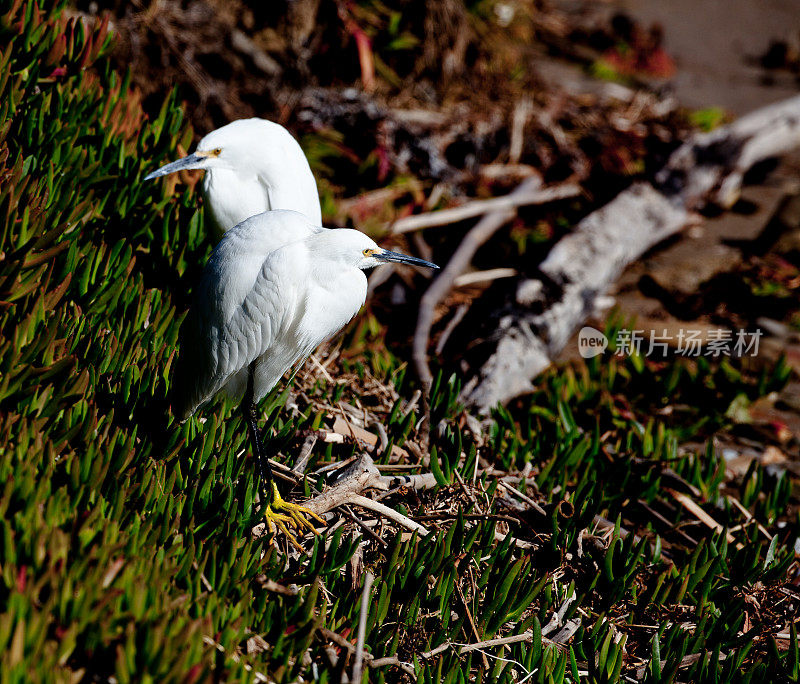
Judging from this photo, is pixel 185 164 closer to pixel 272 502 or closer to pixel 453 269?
pixel 272 502

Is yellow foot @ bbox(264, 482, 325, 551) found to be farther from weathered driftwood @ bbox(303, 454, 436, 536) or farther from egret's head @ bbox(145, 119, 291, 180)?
egret's head @ bbox(145, 119, 291, 180)

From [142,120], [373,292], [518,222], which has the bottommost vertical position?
[373,292]

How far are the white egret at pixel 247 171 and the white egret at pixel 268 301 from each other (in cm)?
52

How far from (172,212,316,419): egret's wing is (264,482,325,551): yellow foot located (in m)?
0.45

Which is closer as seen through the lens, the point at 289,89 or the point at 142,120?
the point at 142,120

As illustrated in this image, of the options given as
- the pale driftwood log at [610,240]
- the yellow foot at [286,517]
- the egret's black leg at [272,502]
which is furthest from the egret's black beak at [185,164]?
the pale driftwood log at [610,240]

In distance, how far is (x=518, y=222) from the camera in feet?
17.7

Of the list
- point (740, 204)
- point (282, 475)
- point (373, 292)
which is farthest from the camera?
point (740, 204)

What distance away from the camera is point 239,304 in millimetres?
2502

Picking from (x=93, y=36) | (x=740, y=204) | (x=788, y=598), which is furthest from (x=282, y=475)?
(x=740, y=204)

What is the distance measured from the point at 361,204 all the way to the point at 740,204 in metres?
3.28

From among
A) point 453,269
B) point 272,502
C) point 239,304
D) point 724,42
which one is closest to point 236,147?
point 239,304

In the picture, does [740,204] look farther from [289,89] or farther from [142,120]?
[142,120]

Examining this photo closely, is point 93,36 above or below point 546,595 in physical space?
above
